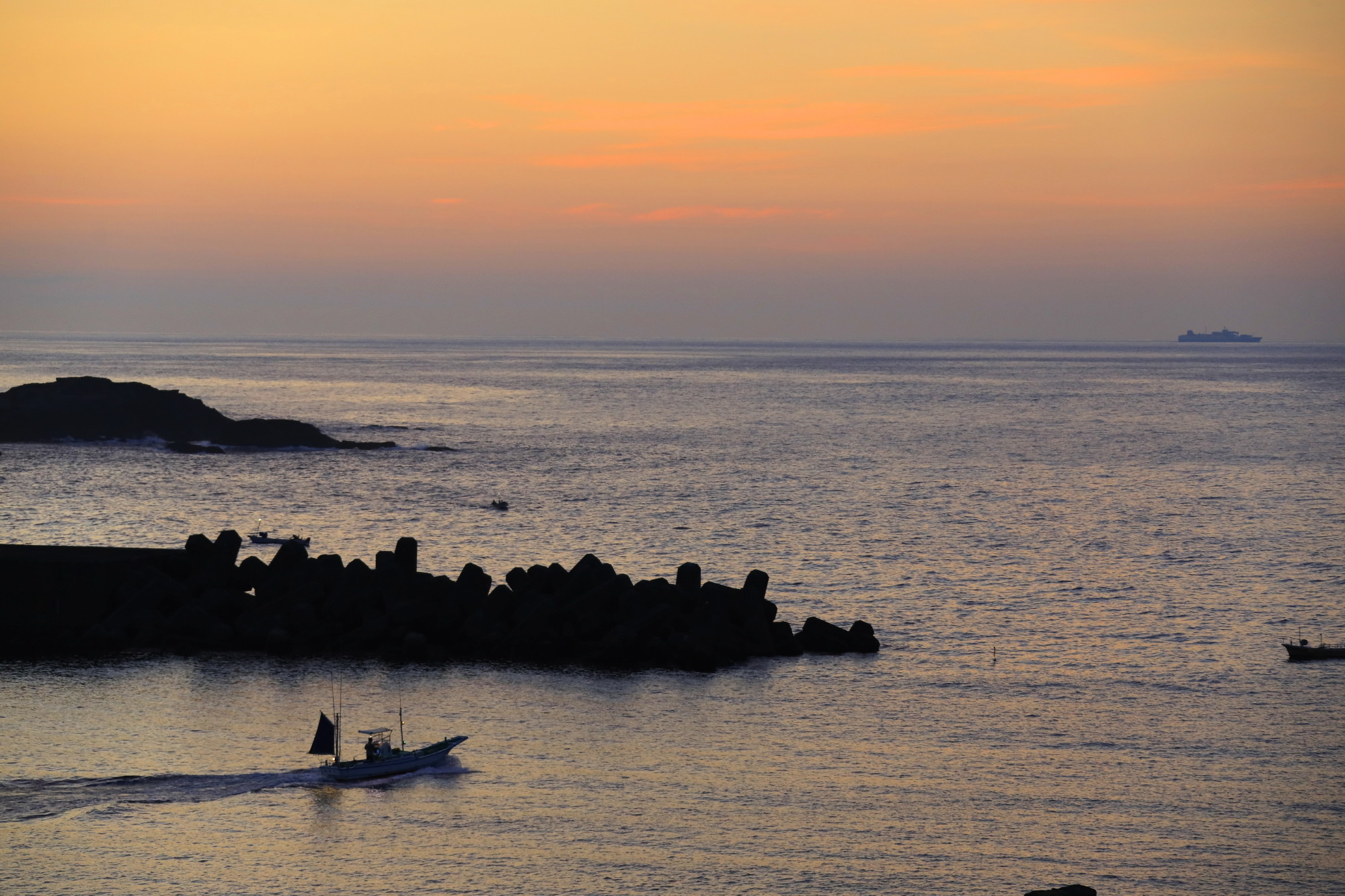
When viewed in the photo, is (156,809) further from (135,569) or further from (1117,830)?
(1117,830)

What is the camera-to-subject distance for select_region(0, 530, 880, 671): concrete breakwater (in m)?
46.3

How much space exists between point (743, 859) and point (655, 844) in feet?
7.19

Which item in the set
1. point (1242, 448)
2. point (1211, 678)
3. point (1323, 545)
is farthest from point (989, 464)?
point (1211, 678)

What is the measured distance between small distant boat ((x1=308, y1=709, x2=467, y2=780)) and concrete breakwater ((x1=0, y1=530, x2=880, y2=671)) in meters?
10.3

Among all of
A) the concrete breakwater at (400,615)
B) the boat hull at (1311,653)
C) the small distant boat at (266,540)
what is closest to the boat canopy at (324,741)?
the concrete breakwater at (400,615)

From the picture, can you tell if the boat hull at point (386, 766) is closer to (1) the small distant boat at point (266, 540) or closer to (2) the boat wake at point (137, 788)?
(2) the boat wake at point (137, 788)

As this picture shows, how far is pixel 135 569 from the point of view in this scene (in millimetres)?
49375

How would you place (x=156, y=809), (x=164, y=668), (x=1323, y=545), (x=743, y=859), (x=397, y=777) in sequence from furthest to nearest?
(x=1323, y=545)
(x=164, y=668)
(x=397, y=777)
(x=156, y=809)
(x=743, y=859)

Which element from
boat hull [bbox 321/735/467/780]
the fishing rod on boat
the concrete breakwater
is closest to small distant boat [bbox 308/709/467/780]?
boat hull [bbox 321/735/467/780]

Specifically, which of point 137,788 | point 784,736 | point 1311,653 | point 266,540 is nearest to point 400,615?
point 137,788

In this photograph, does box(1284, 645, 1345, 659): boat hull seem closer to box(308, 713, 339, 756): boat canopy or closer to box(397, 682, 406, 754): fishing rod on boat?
box(397, 682, 406, 754): fishing rod on boat

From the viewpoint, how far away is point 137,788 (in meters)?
33.5

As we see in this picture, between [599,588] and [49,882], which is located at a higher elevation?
[599,588]

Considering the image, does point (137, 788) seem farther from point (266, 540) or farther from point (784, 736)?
point (266, 540)
